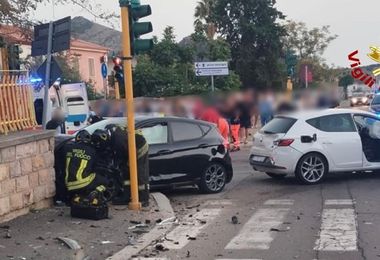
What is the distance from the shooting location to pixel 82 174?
930 cm

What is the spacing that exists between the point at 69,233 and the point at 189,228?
1.70 metres

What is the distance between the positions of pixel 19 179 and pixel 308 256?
4.11 meters

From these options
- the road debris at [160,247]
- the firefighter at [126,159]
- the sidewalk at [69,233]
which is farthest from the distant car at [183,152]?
the road debris at [160,247]

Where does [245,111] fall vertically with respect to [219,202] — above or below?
above

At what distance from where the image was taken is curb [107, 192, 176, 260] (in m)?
7.13

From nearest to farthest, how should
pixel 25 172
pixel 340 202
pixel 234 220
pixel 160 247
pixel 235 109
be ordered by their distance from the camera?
pixel 160 247 < pixel 25 172 < pixel 234 220 < pixel 340 202 < pixel 235 109

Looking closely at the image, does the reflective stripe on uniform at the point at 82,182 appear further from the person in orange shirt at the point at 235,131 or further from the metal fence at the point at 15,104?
the person in orange shirt at the point at 235,131

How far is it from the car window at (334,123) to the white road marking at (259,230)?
319 cm

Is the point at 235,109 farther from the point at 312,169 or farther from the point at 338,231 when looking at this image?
the point at 338,231

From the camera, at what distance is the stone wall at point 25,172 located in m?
8.31

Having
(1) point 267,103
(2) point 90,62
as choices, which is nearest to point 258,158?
(1) point 267,103

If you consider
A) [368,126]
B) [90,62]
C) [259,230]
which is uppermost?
[90,62]

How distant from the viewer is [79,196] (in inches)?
357

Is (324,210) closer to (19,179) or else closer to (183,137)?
(183,137)
